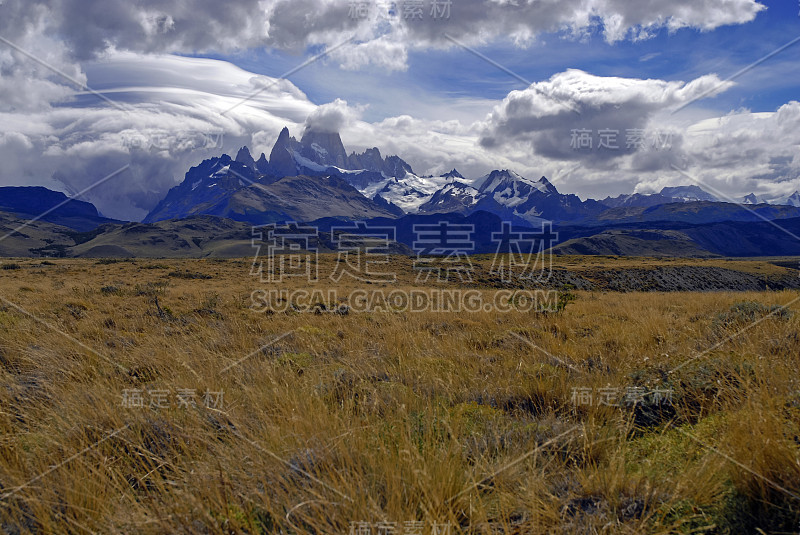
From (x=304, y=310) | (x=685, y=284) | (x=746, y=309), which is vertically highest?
(x=746, y=309)

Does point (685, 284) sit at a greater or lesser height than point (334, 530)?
lesser

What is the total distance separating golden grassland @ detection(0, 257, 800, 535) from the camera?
2248mm

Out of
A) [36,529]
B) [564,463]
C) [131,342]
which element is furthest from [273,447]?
[131,342]

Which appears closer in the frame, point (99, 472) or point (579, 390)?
point (99, 472)

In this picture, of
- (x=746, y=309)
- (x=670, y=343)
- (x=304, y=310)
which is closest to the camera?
(x=670, y=343)

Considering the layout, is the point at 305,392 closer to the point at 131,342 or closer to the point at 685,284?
the point at 131,342

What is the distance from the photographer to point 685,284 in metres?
50.9

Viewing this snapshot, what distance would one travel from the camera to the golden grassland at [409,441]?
7.38ft

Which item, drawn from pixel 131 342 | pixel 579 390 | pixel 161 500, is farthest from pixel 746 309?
pixel 131 342

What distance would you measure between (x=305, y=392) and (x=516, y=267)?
53.6 meters

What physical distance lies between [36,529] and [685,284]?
6184 cm

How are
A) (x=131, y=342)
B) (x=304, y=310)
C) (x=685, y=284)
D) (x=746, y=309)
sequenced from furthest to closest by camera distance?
(x=685, y=284), (x=304, y=310), (x=746, y=309), (x=131, y=342)

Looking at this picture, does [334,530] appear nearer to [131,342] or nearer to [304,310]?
[131,342]

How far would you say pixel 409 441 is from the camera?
2.69m
